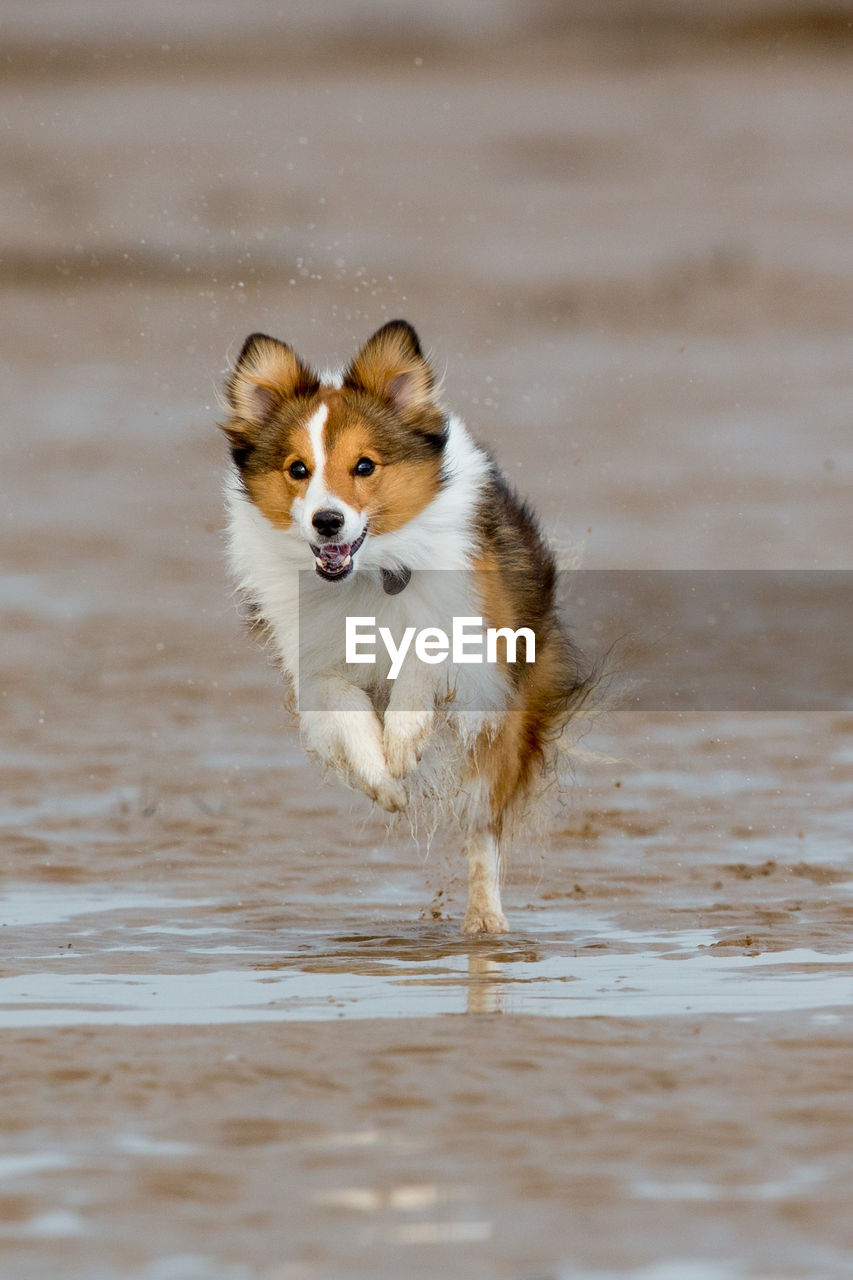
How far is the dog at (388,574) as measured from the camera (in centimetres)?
704

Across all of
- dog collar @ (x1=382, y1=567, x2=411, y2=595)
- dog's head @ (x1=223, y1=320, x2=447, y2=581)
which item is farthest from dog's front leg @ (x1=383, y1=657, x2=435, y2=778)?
dog's head @ (x1=223, y1=320, x2=447, y2=581)

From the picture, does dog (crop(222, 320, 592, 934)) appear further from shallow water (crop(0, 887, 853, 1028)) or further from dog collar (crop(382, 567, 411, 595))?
shallow water (crop(0, 887, 853, 1028))

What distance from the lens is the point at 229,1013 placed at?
6.06 metres

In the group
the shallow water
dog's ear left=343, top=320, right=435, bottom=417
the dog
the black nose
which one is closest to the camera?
the shallow water

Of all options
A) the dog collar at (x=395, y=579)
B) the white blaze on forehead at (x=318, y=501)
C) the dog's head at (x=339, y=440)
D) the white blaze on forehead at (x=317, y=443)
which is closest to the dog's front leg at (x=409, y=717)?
the dog collar at (x=395, y=579)

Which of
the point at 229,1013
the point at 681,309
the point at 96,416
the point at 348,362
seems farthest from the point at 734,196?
the point at 229,1013

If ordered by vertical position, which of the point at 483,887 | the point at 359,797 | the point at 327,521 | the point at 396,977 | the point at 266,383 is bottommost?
the point at 396,977

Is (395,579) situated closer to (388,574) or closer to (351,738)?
(388,574)

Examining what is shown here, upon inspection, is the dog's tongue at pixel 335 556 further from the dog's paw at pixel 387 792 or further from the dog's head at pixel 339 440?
the dog's paw at pixel 387 792

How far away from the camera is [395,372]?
7.23 metres

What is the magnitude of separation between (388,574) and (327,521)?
0.57 meters

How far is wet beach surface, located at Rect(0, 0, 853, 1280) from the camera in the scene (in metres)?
4.51

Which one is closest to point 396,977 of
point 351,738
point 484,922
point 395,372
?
point 351,738

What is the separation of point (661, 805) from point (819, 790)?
63cm
